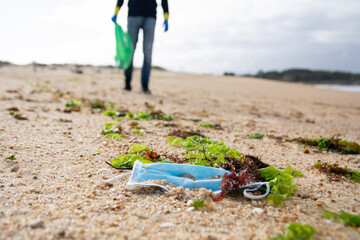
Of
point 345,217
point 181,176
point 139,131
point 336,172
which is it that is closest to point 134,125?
point 139,131

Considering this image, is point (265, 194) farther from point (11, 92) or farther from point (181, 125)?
point (11, 92)

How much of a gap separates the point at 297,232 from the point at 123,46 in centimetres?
569

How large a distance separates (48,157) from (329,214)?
2.12 metres

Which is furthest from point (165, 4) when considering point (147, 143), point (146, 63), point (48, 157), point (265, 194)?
point (265, 194)

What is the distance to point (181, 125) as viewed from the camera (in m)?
3.62

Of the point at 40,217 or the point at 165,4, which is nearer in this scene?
the point at 40,217

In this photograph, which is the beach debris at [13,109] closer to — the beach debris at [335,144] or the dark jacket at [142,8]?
the dark jacket at [142,8]

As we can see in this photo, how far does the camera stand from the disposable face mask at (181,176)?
1.75 meters

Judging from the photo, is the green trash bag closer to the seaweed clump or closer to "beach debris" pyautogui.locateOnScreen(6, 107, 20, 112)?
"beach debris" pyautogui.locateOnScreen(6, 107, 20, 112)

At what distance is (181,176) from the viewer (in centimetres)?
189

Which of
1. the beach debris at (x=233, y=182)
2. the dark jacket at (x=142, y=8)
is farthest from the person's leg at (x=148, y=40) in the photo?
the beach debris at (x=233, y=182)

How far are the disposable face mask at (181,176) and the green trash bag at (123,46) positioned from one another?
464 cm

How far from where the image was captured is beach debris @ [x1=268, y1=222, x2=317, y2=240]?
122 cm

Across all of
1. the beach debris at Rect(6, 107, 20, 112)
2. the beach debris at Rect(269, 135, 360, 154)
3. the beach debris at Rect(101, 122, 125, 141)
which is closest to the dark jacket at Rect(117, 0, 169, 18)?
the beach debris at Rect(6, 107, 20, 112)
